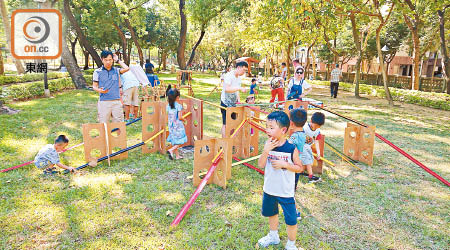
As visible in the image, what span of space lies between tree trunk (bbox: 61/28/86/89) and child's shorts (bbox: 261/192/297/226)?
45.7ft

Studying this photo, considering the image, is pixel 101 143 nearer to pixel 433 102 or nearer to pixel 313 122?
pixel 313 122

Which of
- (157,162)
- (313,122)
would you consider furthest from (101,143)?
(313,122)

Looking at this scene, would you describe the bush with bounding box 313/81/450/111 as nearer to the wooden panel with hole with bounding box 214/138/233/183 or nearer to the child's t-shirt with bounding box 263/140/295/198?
the wooden panel with hole with bounding box 214/138/233/183

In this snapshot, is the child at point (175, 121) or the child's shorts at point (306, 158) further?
the child at point (175, 121)

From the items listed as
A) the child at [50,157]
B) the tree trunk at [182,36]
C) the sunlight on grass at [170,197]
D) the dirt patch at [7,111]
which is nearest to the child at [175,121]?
the sunlight on grass at [170,197]

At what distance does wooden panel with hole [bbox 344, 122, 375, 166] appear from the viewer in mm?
5408

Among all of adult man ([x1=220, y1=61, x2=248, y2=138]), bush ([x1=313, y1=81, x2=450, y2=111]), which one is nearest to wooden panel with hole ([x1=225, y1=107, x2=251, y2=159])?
adult man ([x1=220, y1=61, x2=248, y2=138])

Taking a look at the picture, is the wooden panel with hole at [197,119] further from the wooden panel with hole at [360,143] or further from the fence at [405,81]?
the fence at [405,81]

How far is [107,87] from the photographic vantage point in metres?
5.34

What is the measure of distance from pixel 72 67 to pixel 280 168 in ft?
47.6

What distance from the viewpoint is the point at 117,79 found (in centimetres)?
545

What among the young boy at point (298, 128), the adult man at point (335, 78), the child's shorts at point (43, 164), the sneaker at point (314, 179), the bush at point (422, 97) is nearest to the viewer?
the young boy at point (298, 128)

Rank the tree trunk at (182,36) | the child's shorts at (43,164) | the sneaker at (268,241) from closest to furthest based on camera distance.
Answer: the sneaker at (268,241), the child's shorts at (43,164), the tree trunk at (182,36)

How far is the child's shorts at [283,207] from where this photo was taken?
2695 mm
